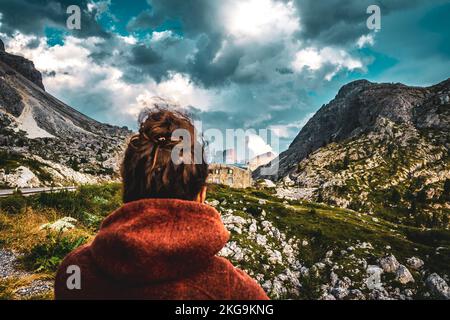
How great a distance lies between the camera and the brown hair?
342cm

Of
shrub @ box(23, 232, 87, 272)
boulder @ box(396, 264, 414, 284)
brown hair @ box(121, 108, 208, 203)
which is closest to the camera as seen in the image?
brown hair @ box(121, 108, 208, 203)

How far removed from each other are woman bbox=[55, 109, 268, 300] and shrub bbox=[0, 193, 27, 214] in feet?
51.8

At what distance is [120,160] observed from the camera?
3891 millimetres

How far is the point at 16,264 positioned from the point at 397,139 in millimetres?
189443

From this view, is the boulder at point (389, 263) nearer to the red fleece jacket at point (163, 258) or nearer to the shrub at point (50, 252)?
the shrub at point (50, 252)

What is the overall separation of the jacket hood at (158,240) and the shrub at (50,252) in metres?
9.71

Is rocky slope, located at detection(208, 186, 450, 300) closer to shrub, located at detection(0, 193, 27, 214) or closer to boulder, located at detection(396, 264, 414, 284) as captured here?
boulder, located at detection(396, 264, 414, 284)

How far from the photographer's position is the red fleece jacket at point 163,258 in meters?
3.04

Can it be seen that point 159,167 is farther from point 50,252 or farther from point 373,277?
point 373,277

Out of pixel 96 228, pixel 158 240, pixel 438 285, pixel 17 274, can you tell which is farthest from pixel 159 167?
pixel 438 285

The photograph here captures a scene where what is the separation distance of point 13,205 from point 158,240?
17.6 m

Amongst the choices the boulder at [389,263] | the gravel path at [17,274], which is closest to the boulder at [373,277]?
the boulder at [389,263]

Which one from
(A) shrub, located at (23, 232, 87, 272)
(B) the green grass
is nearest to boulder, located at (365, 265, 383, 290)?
(B) the green grass
